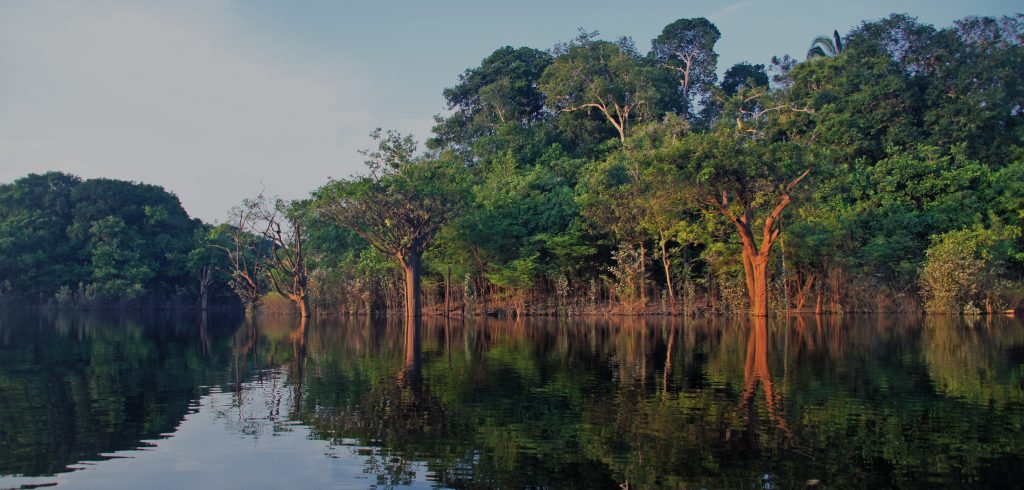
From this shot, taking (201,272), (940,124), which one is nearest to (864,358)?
(940,124)

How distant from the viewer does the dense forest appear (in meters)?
32.6

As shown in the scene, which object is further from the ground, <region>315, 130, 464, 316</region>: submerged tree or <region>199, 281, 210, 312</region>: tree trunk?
<region>315, 130, 464, 316</region>: submerged tree

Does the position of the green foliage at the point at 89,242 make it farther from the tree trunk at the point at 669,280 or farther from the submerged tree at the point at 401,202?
the tree trunk at the point at 669,280

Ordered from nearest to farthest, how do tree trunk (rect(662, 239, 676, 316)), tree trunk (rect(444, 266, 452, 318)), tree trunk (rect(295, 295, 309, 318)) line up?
tree trunk (rect(662, 239, 676, 316)) < tree trunk (rect(444, 266, 452, 318)) < tree trunk (rect(295, 295, 309, 318))

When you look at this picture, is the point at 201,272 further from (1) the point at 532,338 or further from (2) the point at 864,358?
(2) the point at 864,358

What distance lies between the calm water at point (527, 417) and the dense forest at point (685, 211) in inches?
581

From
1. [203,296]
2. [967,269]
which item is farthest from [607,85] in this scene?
[203,296]

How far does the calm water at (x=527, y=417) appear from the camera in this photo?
7.48 meters

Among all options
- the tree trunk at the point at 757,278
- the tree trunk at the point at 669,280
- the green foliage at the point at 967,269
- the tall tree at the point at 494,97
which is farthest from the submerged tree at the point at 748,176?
the tall tree at the point at 494,97

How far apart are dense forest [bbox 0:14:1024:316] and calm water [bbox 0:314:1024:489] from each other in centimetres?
1476

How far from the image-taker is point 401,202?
35531 mm

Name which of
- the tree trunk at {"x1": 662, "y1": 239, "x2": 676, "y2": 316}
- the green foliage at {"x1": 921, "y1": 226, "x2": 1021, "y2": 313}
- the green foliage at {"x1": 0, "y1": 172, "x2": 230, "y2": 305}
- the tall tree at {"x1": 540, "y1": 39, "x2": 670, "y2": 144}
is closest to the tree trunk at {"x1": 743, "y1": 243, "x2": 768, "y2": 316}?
the tree trunk at {"x1": 662, "y1": 239, "x2": 676, "y2": 316}

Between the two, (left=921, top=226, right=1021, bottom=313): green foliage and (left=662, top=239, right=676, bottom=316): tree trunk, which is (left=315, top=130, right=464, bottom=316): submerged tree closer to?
(left=662, top=239, right=676, bottom=316): tree trunk

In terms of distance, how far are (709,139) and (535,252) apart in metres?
12.9
